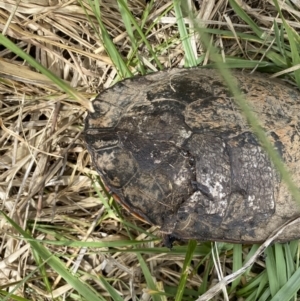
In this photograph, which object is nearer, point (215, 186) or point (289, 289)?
point (215, 186)

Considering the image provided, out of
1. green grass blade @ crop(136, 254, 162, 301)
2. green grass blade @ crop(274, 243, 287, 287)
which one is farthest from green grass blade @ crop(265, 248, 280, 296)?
green grass blade @ crop(136, 254, 162, 301)

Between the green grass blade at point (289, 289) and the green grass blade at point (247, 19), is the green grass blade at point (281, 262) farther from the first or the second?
the green grass blade at point (247, 19)

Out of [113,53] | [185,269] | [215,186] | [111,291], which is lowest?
[111,291]

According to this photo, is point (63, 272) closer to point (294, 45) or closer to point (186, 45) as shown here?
point (186, 45)

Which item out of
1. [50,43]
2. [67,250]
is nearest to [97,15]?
[50,43]

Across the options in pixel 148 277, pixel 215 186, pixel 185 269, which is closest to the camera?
pixel 215 186

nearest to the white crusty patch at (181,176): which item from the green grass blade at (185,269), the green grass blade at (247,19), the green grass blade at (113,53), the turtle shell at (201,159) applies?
the turtle shell at (201,159)

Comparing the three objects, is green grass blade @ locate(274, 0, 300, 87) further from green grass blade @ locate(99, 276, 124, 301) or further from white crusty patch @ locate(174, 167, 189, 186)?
green grass blade @ locate(99, 276, 124, 301)

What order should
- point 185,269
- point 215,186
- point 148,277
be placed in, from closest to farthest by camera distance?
point 215,186 → point 185,269 → point 148,277

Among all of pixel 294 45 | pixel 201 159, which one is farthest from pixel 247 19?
pixel 201 159
